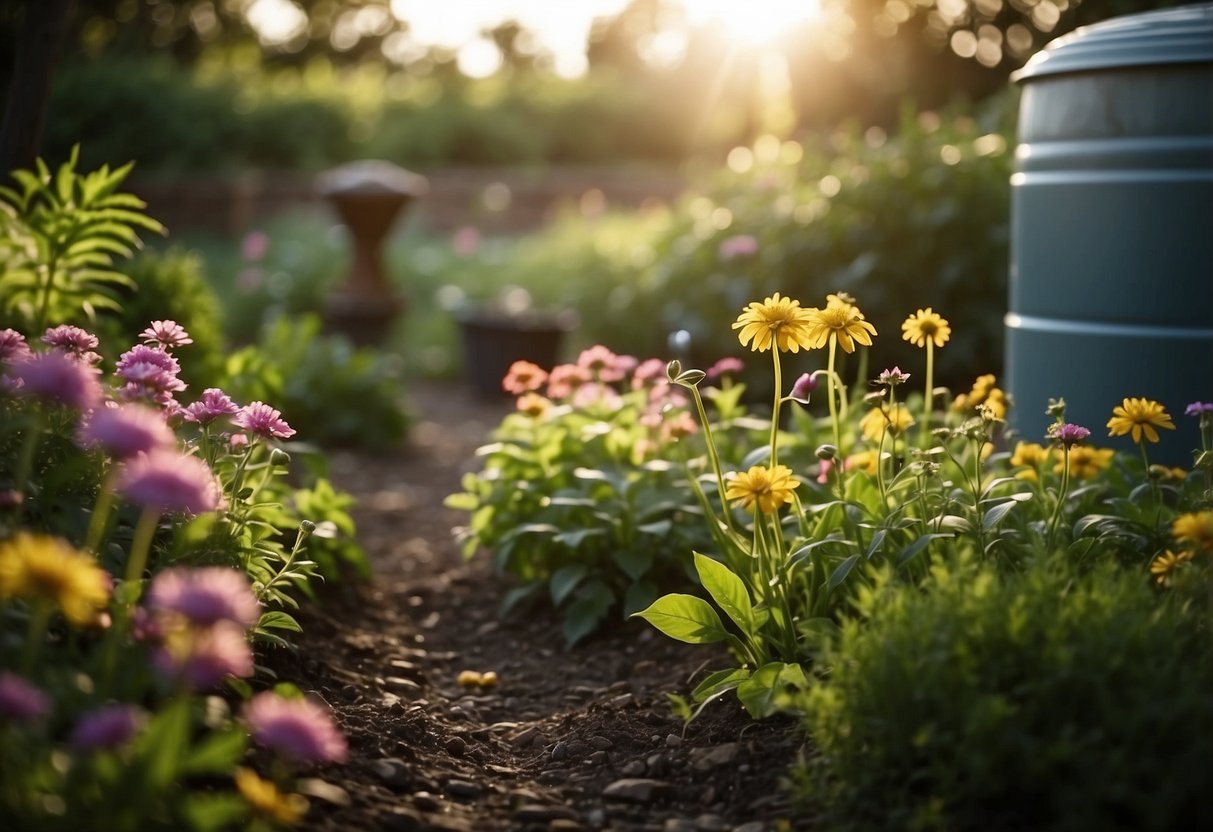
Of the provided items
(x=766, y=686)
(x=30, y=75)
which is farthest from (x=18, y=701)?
(x=30, y=75)

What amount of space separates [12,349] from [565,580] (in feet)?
5.30

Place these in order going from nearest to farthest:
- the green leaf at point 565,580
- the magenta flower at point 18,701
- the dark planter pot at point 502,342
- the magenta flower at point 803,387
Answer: the magenta flower at point 18,701, the magenta flower at point 803,387, the green leaf at point 565,580, the dark planter pot at point 502,342

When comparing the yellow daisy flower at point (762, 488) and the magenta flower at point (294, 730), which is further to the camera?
the yellow daisy flower at point (762, 488)

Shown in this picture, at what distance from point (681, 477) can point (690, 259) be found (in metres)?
3.13

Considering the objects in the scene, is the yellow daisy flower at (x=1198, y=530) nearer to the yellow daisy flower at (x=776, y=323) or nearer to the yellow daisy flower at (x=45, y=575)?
the yellow daisy flower at (x=776, y=323)

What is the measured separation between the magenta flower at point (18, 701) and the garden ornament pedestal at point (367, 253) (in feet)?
23.7

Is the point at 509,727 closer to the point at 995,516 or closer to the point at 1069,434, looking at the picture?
the point at 995,516

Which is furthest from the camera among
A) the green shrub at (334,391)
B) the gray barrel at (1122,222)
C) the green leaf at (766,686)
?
the green shrub at (334,391)

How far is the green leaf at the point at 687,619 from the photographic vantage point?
2.59 meters

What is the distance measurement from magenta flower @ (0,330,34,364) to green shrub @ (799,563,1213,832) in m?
1.53

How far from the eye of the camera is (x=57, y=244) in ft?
11.2

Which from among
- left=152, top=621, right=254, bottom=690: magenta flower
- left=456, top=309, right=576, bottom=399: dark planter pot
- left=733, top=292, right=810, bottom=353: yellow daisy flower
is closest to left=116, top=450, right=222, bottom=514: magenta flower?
left=152, top=621, right=254, bottom=690: magenta flower

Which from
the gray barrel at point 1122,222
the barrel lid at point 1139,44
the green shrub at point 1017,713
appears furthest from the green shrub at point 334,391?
the green shrub at point 1017,713

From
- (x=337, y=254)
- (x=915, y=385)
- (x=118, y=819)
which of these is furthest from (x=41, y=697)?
(x=337, y=254)
